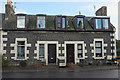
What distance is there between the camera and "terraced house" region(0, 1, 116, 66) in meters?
17.1

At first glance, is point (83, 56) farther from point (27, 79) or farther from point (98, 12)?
point (27, 79)

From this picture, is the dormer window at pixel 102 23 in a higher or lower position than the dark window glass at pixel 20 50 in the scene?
higher

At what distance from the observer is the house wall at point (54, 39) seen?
55.9 feet

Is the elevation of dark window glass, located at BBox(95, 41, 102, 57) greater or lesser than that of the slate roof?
lesser

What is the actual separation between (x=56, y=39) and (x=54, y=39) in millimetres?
236

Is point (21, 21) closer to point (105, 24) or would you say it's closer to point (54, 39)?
Result: point (54, 39)

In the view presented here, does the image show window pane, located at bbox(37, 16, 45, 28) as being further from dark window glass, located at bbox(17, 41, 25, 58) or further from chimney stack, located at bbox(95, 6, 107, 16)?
chimney stack, located at bbox(95, 6, 107, 16)

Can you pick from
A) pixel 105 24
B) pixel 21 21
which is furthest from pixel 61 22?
pixel 105 24

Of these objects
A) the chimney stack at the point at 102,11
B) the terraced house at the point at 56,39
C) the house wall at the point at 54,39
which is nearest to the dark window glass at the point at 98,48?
the terraced house at the point at 56,39

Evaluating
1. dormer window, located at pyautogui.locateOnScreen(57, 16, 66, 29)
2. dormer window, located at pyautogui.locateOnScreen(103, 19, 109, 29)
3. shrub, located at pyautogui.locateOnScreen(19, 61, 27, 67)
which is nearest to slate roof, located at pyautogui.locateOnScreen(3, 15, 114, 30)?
dormer window, located at pyautogui.locateOnScreen(57, 16, 66, 29)

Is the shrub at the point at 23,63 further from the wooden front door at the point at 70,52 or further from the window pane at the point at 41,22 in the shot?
the wooden front door at the point at 70,52

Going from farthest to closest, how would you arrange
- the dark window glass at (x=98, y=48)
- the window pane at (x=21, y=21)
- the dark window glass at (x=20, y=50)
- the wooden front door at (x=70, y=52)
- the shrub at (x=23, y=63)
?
the dark window glass at (x=98, y=48), the wooden front door at (x=70, y=52), the window pane at (x=21, y=21), the dark window glass at (x=20, y=50), the shrub at (x=23, y=63)

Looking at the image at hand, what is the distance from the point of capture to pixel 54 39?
1762cm

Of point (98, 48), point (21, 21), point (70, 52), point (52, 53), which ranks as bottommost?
point (52, 53)
